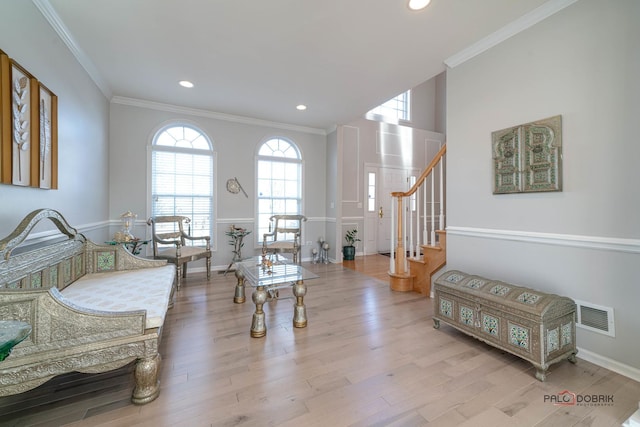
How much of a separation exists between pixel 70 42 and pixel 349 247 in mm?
4843

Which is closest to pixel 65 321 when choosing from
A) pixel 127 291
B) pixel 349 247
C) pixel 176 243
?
pixel 127 291

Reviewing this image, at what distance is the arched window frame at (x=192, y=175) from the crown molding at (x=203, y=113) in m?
0.21

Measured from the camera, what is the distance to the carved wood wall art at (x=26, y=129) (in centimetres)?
162

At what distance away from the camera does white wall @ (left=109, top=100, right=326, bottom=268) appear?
13.2 ft

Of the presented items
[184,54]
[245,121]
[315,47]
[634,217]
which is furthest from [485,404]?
[245,121]

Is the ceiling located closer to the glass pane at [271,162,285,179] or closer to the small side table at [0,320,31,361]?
the glass pane at [271,162,285,179]

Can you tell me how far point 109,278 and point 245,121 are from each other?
340 cm

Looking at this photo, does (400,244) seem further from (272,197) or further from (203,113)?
(203,113)

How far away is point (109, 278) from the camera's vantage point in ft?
7.59

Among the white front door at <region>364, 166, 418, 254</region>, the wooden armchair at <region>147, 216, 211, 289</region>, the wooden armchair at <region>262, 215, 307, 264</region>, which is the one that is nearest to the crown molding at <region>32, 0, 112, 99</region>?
the wooden armchair at <region>147, 216, 211, 289</region>

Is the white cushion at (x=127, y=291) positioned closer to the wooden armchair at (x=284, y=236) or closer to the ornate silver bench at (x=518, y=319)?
the wooden armchair at (x=284, y=236)

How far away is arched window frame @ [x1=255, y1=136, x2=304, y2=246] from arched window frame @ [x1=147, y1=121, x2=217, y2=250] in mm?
778

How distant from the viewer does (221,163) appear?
4.65 meters

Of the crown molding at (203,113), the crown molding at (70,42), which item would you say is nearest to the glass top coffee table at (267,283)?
the crown molding at (70,42)
